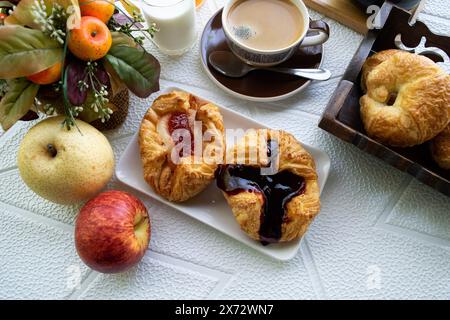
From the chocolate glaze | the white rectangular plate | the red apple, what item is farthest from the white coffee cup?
the red apple

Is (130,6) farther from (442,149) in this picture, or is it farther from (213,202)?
(442,149)

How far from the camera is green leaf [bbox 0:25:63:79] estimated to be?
0.66 meters

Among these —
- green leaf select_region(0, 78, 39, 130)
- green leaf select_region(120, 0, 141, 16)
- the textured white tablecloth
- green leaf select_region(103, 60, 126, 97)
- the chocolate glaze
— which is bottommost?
the textured white tablecloth

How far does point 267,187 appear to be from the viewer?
800 mm

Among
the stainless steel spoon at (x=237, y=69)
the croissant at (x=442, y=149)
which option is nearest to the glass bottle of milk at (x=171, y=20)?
the stainless steel spoon at (x=237, y=69)

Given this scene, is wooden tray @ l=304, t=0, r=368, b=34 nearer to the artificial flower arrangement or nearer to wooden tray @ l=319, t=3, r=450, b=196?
wooden tray @ l=319, t=3, r=450, b=196

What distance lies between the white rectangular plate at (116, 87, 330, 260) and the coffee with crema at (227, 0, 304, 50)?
0.17 meters

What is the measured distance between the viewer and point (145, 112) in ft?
3.11

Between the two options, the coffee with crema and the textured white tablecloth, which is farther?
the coffee with crema

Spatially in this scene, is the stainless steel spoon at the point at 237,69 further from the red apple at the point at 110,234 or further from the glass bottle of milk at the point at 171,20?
the red apple at the point at 110,234

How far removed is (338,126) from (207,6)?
0.46 m

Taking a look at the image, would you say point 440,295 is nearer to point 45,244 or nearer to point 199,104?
point 199,104

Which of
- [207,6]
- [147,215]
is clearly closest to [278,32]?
[207,6]

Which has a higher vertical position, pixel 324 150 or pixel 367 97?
pixel 367 97
